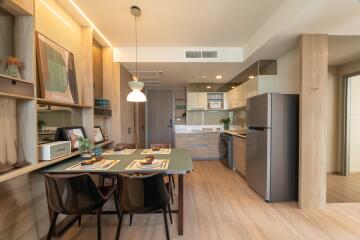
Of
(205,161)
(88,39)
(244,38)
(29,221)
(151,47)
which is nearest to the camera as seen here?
(29,221)

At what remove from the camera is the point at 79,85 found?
108 inches

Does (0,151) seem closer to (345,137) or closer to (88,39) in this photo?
(88,39)

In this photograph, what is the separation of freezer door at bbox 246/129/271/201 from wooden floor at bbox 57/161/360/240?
0.65 ft

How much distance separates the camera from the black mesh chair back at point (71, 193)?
1.61 metres

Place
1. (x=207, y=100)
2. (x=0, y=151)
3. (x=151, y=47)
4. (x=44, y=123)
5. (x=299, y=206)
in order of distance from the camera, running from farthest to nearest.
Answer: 1. (x=207, y=100)
2. (x=151, y=47)
3. (x=299, y=206)
4. (x=44, y=123)
5. (x=0, y=151)

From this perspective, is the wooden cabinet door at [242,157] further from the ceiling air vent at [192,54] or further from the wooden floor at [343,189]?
the ceiling air vent at [192,54]

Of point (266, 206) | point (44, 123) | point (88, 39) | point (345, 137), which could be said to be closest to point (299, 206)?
point (266, 206)

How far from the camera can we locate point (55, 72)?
2.18 m

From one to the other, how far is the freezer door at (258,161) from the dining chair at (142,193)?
5.70 feet

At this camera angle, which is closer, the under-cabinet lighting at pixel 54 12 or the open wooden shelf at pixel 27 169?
the open wooden shelf at pixel 27 169

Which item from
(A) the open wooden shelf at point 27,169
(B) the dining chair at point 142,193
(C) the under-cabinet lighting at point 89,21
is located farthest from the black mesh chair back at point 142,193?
(C) the under-cabinet lighting at point 89,21

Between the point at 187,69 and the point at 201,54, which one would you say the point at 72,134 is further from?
the point at 187,69

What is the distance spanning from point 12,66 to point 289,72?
3.73 metres

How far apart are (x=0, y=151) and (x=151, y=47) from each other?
288cm
